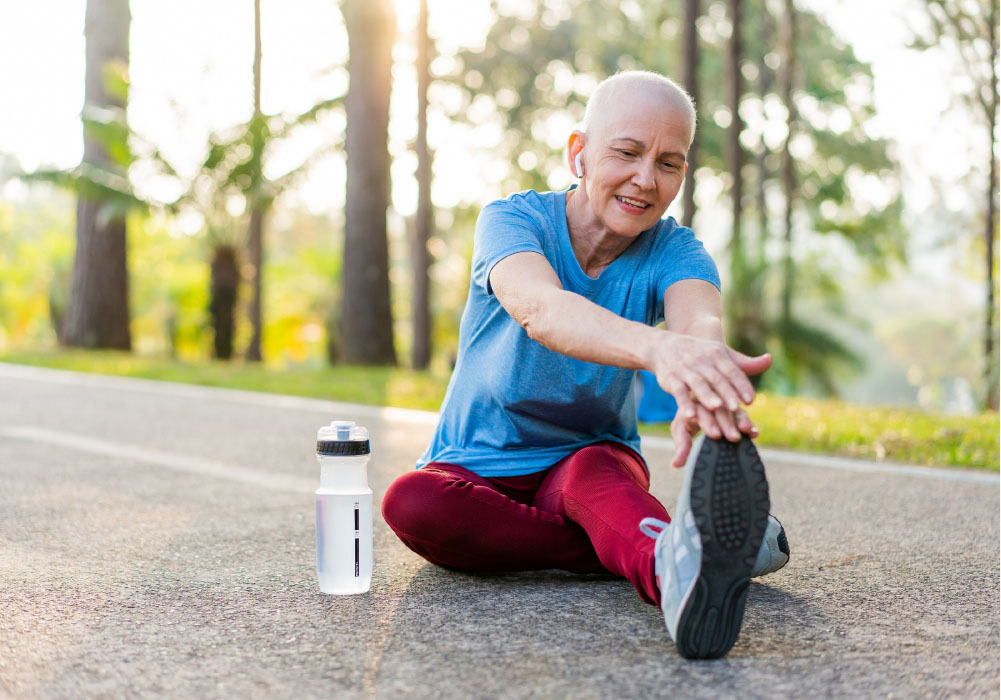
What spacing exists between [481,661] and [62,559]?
4.95 feet

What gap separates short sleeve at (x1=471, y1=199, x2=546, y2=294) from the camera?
2.53 m

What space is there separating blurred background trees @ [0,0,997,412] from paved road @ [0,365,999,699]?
9.18m

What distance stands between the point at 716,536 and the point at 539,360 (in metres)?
0.88

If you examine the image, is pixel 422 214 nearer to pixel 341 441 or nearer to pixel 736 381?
pixel 341 441

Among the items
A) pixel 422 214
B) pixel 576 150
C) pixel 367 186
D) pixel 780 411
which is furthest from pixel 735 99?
pixel 576 150

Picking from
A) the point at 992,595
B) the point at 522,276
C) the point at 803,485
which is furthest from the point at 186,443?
the point at 992,595

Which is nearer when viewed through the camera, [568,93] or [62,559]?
[62,559]

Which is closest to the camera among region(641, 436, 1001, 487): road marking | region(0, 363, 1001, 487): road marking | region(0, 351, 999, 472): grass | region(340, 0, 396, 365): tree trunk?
region(641, 436, 1001, 487): road marking

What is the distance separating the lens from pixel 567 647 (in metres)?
2.12

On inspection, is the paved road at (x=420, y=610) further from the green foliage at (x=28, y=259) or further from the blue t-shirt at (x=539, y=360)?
the green foliage at (x=28, y=259)

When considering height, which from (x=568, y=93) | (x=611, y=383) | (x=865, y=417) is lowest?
(x=865, y=417)

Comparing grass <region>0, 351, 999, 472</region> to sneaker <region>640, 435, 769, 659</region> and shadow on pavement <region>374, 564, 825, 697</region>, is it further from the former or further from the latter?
sneaker <region>640, 435, 769, 659</region>

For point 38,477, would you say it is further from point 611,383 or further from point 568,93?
point 568,93

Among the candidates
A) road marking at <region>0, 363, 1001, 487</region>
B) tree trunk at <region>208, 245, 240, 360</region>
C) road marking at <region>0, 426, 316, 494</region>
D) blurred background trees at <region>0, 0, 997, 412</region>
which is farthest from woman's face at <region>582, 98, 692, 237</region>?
tree trunk at <region>208, 245, 240, 360</region>
